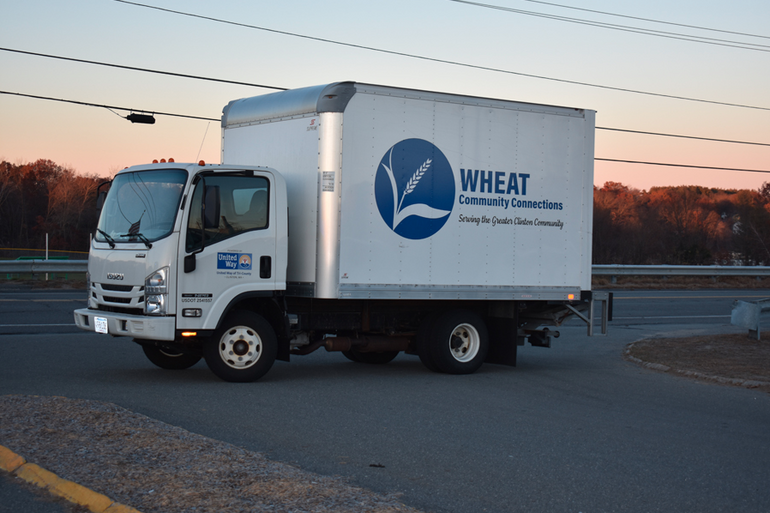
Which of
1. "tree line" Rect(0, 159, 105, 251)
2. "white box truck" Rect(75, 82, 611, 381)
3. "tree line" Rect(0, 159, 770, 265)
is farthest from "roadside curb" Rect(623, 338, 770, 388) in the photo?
"tree line" Rect(0, 159, 105, 251)

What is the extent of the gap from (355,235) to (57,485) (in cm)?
549

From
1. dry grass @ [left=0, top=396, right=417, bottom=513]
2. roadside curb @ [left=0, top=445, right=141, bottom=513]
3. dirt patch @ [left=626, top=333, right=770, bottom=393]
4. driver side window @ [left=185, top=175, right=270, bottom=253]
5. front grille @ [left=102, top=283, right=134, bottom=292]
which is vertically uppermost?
driver side window @ [left=185, top=175, right=270, bottom=253]

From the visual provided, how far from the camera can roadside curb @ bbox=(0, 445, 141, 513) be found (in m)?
4.77

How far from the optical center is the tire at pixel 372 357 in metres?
12.3

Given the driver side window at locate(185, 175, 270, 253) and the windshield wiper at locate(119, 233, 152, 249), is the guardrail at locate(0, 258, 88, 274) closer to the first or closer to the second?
the windshield wiper at locate(119, 233, 152, 249)

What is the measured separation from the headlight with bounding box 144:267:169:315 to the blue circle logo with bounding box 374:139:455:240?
289cm

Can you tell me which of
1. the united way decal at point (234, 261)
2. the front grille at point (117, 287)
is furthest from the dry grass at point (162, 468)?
the united way decal at point (234, 261)

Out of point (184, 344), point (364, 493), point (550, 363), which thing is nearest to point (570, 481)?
point (364, 493)

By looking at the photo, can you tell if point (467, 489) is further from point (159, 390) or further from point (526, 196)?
point (526, 196)

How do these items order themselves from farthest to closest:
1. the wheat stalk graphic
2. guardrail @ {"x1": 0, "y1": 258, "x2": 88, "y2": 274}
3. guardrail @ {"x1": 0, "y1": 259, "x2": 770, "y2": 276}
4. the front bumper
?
guardrail @ {"x1": 0, "y1": 259, "x2": 770, "y2": 276} < guardrail @ {"x1": 0, "y1": 258, "x2": 88, "y2": 274} < the wheat stalk graphic < the front bumper

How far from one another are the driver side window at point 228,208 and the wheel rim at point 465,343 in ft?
10.9

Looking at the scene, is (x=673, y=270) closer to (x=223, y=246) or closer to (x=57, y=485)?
(x=223, y=246)

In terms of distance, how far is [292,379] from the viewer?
10305 millimetres

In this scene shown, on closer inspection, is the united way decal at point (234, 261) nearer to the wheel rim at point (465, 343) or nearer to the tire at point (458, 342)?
the tire at point (458, 342)
